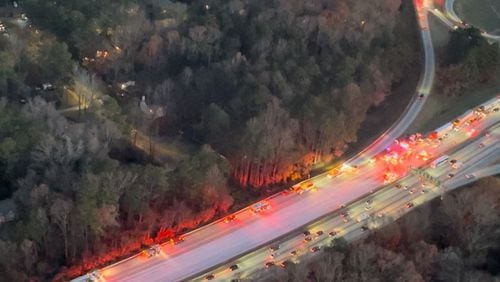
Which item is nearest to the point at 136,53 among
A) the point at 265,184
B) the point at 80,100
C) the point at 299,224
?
the point at 80,100

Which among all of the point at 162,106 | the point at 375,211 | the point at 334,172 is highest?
the point at 162,106

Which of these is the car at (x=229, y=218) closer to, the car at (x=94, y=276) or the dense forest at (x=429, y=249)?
the dense forest at (x=429, y=249)

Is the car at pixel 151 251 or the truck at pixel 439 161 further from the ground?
the truck at pixel 439 161

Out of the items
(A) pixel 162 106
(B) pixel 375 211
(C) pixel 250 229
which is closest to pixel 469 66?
(B) pixel 375 211

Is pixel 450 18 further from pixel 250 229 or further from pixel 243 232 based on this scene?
pixel 243 232

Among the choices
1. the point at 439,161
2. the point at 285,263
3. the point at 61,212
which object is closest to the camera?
the point at 61,212

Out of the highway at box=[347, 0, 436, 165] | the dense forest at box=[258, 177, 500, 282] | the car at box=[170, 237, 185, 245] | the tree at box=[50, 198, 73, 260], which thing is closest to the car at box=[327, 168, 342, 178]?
the highway at box=[347, 0, 436, 165]

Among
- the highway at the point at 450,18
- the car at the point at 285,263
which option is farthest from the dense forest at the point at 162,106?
the car at the point at 285,263
